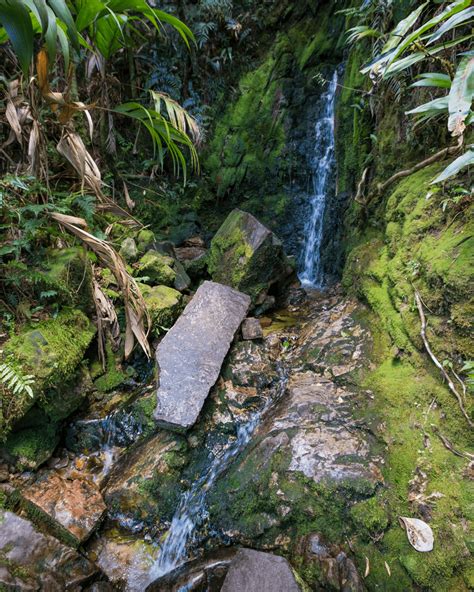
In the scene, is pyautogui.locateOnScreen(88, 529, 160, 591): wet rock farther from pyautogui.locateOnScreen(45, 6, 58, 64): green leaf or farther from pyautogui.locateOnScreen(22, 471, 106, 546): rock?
pyautogui.locateOnScreen(45, 6, 58, 64): green leaf

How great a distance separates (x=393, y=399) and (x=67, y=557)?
2.36m

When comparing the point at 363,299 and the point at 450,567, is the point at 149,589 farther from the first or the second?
the point at 363,299

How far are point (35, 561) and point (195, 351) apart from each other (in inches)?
71.3

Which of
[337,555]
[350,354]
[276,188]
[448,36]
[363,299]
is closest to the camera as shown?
[337,555]

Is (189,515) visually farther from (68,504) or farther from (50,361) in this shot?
(50,361)

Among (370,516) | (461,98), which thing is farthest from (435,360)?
(461,98)

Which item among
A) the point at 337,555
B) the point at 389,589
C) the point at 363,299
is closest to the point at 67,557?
the point at 337,555

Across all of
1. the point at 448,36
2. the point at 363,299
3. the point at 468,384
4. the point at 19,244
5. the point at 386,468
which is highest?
the point at 19,244

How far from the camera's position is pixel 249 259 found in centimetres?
436

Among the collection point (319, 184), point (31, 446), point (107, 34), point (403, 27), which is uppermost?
point (107, 34)

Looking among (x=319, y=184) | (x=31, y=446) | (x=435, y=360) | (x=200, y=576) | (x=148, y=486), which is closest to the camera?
(x=200, y=576)

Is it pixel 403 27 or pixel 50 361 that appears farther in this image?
pixel 50 361

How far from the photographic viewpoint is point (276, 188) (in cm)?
662

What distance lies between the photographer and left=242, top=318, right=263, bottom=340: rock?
11.9 ft
